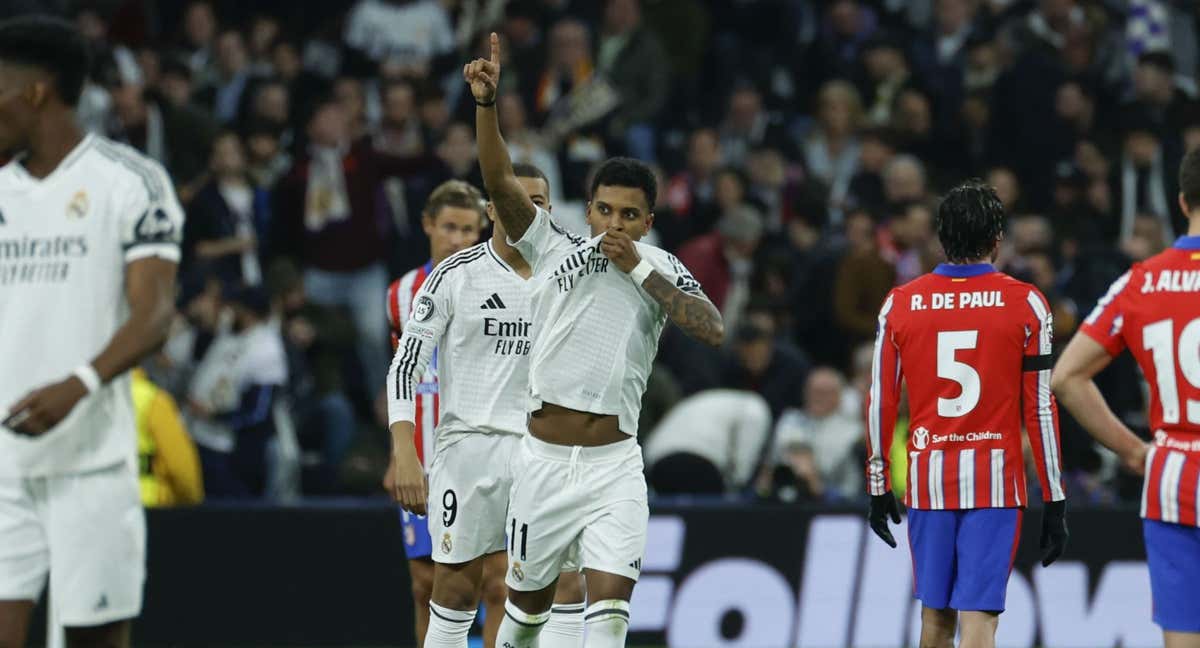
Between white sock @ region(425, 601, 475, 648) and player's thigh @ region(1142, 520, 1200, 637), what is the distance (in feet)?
9.95

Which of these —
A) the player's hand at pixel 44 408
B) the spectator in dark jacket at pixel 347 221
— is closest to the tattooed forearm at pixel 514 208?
the player's hand at pixel 44 408

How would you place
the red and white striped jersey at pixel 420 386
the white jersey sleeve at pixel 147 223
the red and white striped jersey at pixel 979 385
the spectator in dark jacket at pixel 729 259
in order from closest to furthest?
the white jersey sleeve at pixel 147 223, the red and white striped jersey at pixel 979 385, the red and white striped jersey at pixel 420 386, the spectator in dark jacket at pixel 729 259

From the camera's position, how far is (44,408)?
5.48 meters

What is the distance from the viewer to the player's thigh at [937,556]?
755cm

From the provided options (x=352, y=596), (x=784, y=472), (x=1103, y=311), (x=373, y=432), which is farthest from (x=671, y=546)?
(x=1103, y=311)

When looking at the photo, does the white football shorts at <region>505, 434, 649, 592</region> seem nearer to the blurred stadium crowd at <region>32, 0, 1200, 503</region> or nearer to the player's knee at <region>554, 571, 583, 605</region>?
the player's knee at <region>554, 571, 583, 605</region>

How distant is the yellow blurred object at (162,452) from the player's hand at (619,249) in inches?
173

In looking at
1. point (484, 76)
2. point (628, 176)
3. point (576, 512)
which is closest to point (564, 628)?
point (576, 512)

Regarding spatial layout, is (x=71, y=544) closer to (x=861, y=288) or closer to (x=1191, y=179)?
(x=1191, y=179)

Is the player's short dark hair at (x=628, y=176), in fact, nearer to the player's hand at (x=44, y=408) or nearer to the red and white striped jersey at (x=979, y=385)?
the red and white striped jersey at (x=979, y=385)

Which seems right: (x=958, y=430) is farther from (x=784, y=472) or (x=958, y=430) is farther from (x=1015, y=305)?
(x=784, y=472)

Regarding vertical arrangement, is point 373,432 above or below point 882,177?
below

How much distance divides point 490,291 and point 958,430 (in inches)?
83.9

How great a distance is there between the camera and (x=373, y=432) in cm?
1454
